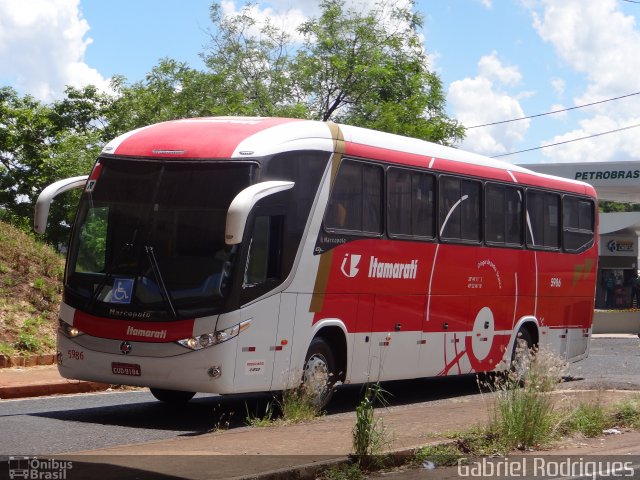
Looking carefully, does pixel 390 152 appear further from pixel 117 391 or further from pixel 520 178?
pixel 117 391

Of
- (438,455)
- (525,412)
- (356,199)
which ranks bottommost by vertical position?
(438,455)

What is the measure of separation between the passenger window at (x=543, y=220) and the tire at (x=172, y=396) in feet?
22.3

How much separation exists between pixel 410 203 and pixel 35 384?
5856 mm

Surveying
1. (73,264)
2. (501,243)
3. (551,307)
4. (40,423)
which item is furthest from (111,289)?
(551,307)

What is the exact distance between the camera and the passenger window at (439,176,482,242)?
16.4 meters

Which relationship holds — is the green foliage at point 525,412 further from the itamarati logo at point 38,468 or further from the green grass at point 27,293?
the green grass at point 27,293

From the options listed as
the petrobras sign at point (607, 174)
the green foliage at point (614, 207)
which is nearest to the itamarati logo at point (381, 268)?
the petrobras sign at point (607, 174)

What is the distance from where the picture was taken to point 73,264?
43.4ft

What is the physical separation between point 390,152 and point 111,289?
14.9 feet

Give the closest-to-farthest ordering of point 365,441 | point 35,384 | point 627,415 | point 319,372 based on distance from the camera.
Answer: point 365,441, point 627,415, point 319,372, point 35,384

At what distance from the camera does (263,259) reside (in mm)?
12867

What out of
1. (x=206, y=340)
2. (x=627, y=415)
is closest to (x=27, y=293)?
(x=206, y=340)

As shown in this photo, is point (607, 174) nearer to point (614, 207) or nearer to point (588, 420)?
point (588, 420)

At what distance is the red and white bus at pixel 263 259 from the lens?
12.4 m
